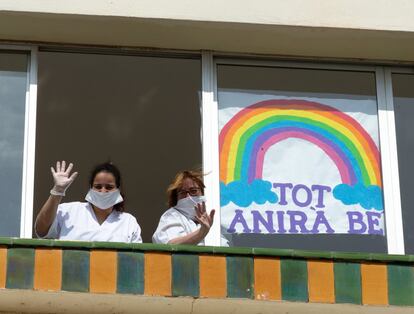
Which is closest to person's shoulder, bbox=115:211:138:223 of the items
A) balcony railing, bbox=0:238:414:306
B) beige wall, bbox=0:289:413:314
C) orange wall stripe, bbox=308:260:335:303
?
balcony railing, bbox=0:238:414:306

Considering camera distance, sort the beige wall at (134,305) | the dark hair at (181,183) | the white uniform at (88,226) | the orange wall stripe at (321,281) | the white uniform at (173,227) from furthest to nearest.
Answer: the dark hair at (181,183)
the white uniform at (173,227)
the white uniform at (88,226)
the orange wall stripe at (321,281)
the beige wall at (134,305)

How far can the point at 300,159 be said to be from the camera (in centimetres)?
1101

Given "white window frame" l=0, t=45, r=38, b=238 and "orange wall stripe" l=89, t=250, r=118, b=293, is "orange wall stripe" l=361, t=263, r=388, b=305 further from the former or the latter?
"white window frame" l=0, t=45, r=38, b=238

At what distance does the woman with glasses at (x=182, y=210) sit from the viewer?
1041cm

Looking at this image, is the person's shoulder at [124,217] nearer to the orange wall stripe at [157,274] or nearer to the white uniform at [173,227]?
the white uniform at [173,227]

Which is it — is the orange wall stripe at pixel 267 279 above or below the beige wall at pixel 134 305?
above

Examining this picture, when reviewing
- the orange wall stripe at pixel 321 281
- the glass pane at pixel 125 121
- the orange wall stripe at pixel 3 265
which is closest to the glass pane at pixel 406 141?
the orange wall stripe at pixel 321 281

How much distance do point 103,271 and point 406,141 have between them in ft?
8.87

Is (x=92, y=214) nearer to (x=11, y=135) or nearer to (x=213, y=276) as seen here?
(x=11, y=135)

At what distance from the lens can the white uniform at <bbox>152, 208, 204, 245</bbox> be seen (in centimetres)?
1041

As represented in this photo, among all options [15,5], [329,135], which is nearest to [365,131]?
[329,135]

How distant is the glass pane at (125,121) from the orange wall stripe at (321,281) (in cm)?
206

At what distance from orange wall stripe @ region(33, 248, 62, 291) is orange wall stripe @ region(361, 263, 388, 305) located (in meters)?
1.92

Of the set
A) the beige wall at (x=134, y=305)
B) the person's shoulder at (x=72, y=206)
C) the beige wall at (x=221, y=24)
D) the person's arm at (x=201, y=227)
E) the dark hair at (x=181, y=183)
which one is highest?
the beige wall at (x=221, y=24)
